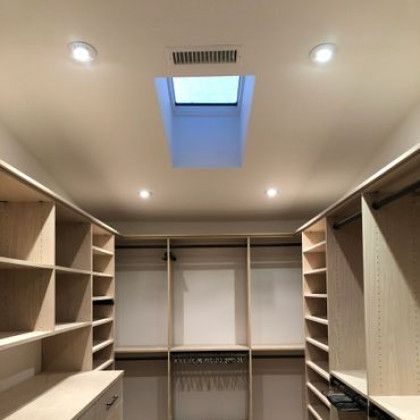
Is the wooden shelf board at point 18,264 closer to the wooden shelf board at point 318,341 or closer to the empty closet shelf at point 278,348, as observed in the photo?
the wooden shelf board at point 318,341

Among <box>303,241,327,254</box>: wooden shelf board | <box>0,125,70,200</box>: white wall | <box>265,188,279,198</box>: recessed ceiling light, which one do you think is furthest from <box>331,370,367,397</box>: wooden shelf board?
<box>0,125,70,200</box>: white wall

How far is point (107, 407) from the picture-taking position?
118 inches

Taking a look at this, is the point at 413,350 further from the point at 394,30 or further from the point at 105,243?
the point at 105,243

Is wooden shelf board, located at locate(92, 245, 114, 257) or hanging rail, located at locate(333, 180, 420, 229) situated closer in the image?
hanging rail, located at locate(333, 180, 420, 229)

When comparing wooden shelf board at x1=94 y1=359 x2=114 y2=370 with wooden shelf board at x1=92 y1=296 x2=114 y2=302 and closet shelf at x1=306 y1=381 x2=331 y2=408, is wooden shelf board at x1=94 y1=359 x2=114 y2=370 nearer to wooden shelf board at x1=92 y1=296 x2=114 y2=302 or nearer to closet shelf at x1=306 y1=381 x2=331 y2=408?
wooden shelf board at x1=92 y1=296 x2=114 y2=302

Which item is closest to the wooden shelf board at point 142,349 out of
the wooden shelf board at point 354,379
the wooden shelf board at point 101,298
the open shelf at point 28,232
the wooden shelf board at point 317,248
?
the wooden shelf board at point 101,298

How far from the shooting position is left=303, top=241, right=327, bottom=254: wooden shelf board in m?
3.89

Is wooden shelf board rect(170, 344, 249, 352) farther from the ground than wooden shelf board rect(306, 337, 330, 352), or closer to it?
closer to it

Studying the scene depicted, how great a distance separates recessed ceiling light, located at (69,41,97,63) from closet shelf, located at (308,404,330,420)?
3299 millimetres

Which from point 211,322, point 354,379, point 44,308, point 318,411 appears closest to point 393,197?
point 354,379

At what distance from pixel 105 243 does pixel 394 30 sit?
10.4 feet

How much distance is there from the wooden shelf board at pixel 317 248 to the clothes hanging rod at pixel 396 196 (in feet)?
3.55

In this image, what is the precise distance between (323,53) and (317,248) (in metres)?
2.02

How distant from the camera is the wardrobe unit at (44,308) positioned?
2.47m
